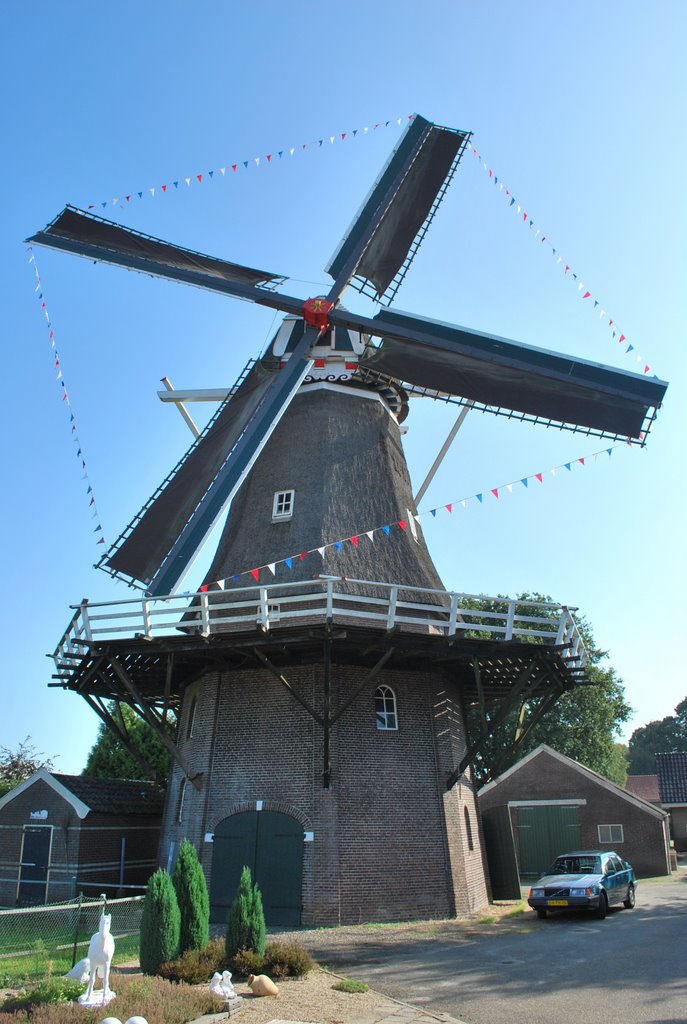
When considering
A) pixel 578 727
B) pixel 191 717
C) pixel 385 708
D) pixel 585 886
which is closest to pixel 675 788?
pixel 578 727

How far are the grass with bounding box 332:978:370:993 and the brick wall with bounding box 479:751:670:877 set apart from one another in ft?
65.5

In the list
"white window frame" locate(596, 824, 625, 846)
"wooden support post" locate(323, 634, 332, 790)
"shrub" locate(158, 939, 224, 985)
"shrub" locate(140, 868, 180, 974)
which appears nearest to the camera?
"shrub" locate(158, 939, 224, 985)

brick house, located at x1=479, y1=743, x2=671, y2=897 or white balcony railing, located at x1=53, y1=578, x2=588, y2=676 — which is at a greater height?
white balcony railing, located at x1=53, y1=578, x2=588, y2=676

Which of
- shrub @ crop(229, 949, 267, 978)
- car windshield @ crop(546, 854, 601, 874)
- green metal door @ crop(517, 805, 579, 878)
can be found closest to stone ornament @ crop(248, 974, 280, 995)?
shrub @ crop(229, 949, 267, 978)

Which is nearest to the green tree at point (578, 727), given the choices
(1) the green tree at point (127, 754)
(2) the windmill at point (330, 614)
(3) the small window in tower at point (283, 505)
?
(1) the green tree at point (127, 754)

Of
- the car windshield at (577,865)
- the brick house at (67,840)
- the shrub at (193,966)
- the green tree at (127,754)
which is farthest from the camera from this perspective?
the green tree at (127,754)

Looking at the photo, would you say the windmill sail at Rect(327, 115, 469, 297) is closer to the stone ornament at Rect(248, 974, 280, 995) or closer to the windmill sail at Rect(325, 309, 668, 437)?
the windmill sail at Rect(325, 309, 668, 437)

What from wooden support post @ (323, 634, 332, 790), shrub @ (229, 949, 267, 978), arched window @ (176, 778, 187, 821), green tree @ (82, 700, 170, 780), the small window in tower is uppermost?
the small window in tower

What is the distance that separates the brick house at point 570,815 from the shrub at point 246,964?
17905mm

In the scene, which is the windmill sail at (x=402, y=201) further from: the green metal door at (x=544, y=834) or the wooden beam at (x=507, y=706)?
the green metal door at (x=544, y=834)

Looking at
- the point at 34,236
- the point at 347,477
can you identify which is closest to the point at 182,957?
the point at 347,477

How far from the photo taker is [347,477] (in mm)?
17312

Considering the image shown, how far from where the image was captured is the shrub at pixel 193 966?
909 cm

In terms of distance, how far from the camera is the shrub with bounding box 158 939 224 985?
9094 millimetres
